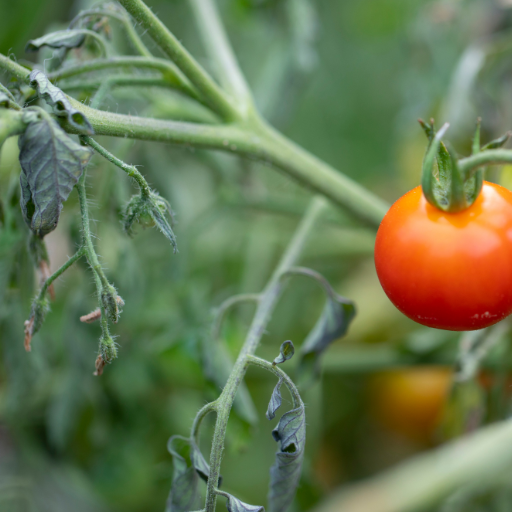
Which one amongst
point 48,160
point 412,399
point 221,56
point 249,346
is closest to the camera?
point 48,160

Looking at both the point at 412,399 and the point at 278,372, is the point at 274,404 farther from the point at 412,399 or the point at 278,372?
the point at 412,399

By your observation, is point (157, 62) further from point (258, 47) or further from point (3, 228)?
point (258, 47)

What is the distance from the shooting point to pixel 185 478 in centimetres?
41

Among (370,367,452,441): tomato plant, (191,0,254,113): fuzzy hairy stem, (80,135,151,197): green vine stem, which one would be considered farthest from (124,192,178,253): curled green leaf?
(370,367,452,441): tomato plant

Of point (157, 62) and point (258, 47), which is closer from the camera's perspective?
point (157, 62)

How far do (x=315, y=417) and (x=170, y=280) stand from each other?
29 centimetres

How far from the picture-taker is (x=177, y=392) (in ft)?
3.06

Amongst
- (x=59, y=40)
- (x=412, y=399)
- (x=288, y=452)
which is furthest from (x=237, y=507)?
(x=412, y=399)

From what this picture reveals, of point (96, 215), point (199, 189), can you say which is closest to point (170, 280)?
point (96, 215)

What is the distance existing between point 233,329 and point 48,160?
0.47 metres

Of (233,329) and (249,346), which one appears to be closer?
(249,346)

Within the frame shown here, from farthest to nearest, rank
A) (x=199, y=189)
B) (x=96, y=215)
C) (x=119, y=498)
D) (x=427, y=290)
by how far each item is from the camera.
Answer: (x=199, y=189) → (x=119, y=498) → (x=96, y=215) → (x=427, y=290)

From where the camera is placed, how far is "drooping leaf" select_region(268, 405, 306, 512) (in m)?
0.38

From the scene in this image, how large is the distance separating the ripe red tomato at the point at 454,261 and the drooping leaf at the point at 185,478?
194 millimetres
